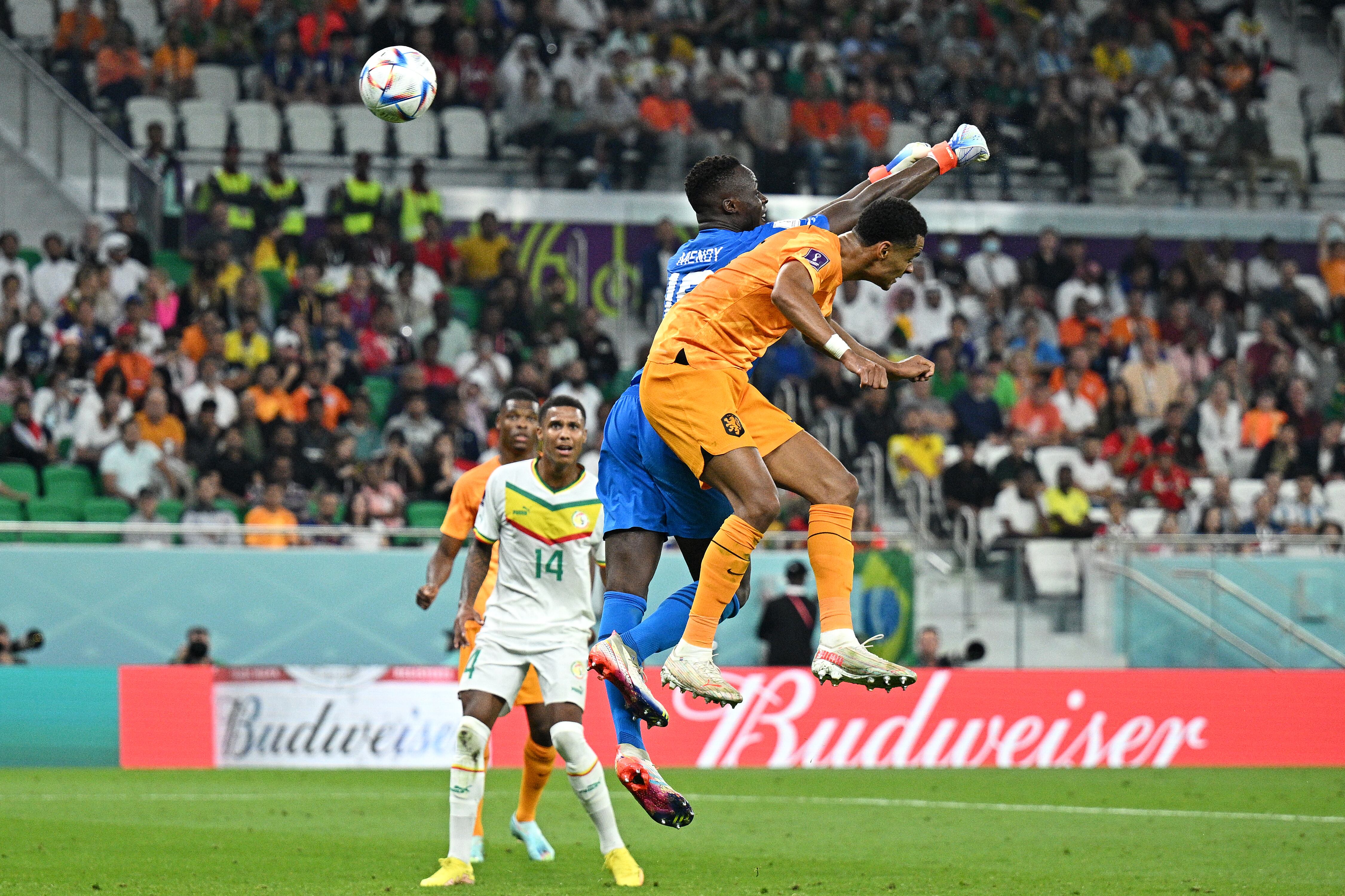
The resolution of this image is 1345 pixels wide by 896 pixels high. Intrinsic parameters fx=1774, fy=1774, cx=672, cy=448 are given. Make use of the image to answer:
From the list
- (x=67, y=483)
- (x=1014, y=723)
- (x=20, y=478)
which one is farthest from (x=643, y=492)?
(x=20, y=478)

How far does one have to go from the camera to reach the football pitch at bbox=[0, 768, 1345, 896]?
353 inches

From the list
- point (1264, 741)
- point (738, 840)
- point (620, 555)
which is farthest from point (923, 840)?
point (1264, 741)

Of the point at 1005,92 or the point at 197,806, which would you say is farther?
the point at 1005,92

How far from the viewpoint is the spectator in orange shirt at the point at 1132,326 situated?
21625 mm

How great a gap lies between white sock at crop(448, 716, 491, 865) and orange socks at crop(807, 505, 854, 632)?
2581mm

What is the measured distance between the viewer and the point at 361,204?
20562mm

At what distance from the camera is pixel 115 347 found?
17.8 metres

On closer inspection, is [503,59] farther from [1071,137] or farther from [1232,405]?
[1232,405]

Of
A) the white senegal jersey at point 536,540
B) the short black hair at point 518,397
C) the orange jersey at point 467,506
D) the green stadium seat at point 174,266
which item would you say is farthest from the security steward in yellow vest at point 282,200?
the white senegal jersey at point 536,540

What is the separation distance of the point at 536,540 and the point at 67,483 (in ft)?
28.0

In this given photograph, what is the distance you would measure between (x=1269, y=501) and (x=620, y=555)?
1314 centimetres

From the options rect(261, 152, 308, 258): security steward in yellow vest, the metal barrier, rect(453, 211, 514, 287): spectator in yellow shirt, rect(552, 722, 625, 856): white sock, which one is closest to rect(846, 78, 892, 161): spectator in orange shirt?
rect(453, 211, 514, 287): spectator in yellow shirt

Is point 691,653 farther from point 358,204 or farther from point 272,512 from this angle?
point 358,204

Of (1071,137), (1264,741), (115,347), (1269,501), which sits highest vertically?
(1071,137)
